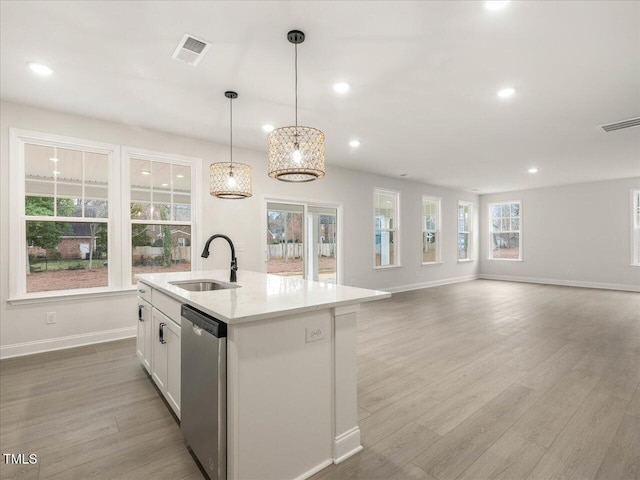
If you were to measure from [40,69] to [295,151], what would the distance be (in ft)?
8.23

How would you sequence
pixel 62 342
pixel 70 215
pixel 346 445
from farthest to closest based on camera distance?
A: pixel 70 215, pixel 62 342, pixel 346 445

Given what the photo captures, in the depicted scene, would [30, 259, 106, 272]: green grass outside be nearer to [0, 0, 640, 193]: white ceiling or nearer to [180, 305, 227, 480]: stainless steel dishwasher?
[0, 0, 640, 193]: white ceiling

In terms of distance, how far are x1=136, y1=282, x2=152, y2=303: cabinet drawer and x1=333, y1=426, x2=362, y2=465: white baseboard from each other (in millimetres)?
1856

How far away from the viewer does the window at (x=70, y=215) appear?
11.8ft

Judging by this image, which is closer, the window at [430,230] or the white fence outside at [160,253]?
A: the white fence outside at [160,253]

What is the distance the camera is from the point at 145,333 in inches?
112

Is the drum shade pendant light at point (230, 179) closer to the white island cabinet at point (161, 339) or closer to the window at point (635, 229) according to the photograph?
the white island cabinet at point (161, 339)

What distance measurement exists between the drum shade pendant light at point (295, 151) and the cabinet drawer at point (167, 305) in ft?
3.69

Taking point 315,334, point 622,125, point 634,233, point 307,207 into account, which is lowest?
point 315,334

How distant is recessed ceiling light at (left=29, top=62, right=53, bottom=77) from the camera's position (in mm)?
2803

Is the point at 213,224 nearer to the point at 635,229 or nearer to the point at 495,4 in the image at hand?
the point at 495,4

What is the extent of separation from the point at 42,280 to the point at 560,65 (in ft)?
18.6

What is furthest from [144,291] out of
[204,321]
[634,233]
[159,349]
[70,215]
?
[634,233]

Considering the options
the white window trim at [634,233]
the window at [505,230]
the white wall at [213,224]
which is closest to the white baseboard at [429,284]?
the white wall at [213,224]
